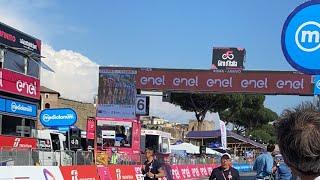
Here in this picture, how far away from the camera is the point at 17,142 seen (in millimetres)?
20281

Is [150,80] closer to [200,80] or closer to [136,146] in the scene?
[200,80]

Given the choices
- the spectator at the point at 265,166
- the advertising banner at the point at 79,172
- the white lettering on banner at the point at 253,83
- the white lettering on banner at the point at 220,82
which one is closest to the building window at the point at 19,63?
the advertising banner at the point at 79,172

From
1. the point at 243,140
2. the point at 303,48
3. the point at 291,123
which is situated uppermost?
the point at 303,48

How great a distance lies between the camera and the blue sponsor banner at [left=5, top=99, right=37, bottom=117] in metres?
19.4

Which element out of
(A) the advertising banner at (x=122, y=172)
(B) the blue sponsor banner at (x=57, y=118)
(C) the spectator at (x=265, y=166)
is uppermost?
(B) the blue sponsor banner at (x=57, y=118)

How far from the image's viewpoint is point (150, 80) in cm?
4488

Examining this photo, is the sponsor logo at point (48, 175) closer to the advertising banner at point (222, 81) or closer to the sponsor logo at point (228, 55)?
the advertising banner at point (222, 81)

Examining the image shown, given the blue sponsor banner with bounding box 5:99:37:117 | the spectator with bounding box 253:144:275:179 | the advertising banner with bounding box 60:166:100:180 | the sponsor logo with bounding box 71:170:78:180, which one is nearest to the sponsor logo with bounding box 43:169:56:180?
the advertising banner with bounding box 60:166:100:180

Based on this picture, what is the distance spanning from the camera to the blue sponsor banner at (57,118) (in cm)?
2191

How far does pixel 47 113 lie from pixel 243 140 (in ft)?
195

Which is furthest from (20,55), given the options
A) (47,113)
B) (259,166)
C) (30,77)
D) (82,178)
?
(259,166)

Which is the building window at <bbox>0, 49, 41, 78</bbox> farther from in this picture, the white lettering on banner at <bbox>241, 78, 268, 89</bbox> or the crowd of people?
the white lettering on banner at <bbox>241, 78, 268, 89</bbox>

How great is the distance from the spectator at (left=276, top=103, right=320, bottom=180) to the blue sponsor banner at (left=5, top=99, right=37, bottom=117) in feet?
56.5

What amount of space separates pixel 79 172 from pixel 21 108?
278cm
